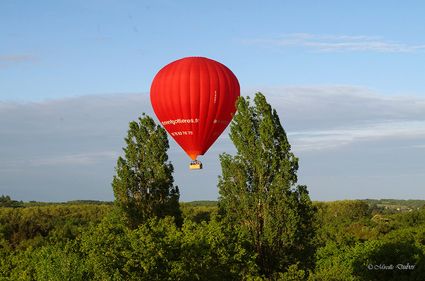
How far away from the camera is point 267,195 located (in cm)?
4494

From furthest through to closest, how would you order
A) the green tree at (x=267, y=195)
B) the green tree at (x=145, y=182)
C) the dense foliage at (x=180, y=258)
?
the green tree at (x=145, y=182), the green tree at (x=267, y=195), the dense foliage at (x=180, y=258)

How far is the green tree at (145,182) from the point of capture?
54469 millimetres

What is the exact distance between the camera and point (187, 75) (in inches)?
2269

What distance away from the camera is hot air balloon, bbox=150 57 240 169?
188 feet

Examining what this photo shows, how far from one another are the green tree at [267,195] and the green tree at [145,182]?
31.7 feet

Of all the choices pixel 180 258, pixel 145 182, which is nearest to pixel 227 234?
pixel 180 258

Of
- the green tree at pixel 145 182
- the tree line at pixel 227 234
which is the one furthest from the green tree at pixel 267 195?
the green tree at pixel 145 182

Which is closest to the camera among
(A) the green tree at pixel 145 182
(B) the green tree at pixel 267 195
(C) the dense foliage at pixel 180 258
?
(C) the dense foliage at pixel 180 258

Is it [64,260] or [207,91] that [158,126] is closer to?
[207,91]

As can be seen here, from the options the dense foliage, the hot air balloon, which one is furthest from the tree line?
the hot air balloon

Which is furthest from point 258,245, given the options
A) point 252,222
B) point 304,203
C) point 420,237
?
point 420,237

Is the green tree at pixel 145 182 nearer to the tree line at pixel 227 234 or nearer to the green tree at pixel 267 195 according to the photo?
the tree line at pixel 227 234

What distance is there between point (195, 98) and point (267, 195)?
51.2 feet

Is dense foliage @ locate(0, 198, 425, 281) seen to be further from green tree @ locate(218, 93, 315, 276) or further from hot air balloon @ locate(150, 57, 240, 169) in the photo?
hot air balloon @ locate(150, 57, 240, 169)
